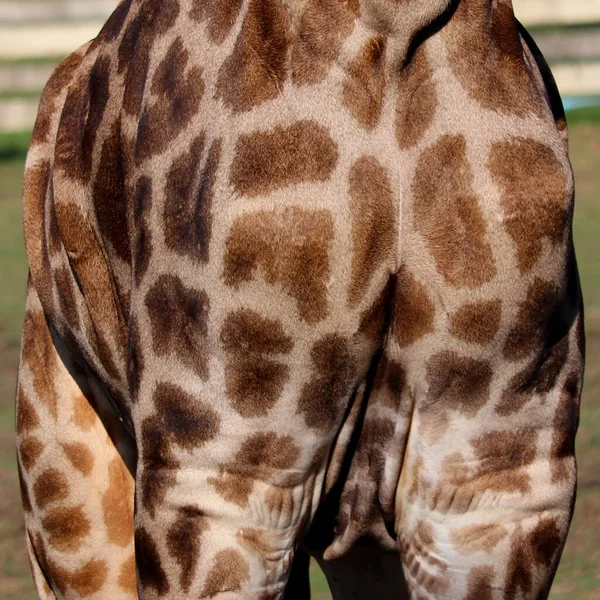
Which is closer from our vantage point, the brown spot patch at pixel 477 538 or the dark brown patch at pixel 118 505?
the brown spot patch at pixel 477 538

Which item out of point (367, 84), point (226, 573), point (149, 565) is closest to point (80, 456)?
point (149, 565)

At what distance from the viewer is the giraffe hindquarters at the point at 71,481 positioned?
221cm

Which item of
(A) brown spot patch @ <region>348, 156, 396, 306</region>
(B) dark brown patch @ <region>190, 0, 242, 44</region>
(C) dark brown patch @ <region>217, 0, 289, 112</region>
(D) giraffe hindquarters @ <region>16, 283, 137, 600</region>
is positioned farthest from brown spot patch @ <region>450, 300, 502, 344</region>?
(D) giraffe hindquarters @ <region>16, 283, 137, 600</region>

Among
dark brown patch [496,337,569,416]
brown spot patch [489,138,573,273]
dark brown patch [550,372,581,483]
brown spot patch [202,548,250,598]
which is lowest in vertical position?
brown spot patch [202,548,250,598]

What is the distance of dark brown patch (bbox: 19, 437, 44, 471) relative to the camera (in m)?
2.21

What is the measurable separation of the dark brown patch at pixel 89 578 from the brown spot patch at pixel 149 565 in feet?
1.70

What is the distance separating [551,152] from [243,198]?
382 mm

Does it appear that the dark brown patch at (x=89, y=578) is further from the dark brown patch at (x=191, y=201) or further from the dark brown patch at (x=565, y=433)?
the dark brown patch at (x=565, y=433)

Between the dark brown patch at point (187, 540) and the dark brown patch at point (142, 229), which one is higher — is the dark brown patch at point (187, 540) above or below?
below

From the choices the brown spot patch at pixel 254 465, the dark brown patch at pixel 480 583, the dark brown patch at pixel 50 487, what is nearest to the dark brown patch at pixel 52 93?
the dark brown patch at pixel 50 487

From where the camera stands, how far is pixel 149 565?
5.64 ft

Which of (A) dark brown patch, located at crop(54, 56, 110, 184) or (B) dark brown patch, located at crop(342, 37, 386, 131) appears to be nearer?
(B) dark brown patch, located at crop(342, 37, 386, 131)

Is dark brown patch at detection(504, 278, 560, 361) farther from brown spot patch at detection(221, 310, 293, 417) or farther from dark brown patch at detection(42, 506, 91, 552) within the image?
dark brown patch at detection(42, 506, 91, 552)

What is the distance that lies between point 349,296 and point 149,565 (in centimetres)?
46
